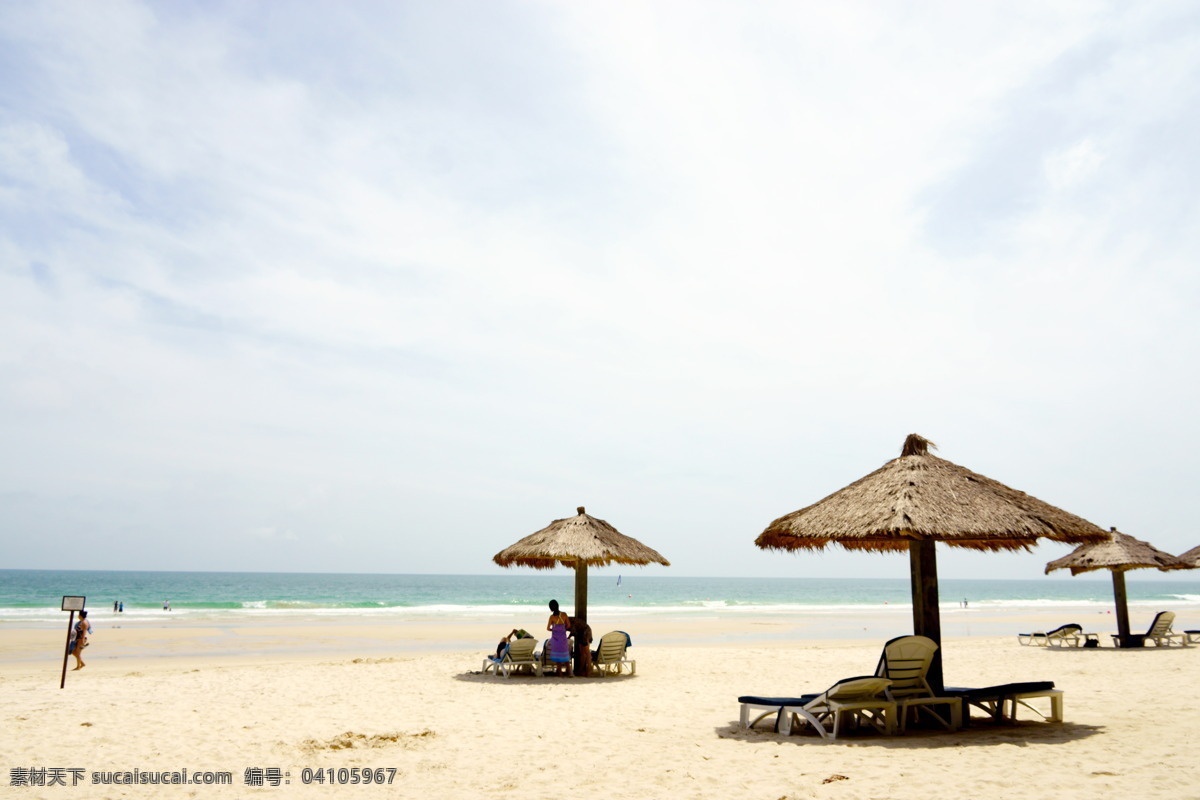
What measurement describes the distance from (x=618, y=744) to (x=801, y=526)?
2.61m

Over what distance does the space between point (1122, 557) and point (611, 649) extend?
1057 centimetres

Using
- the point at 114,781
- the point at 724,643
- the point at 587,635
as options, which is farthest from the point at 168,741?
the point at 724,643

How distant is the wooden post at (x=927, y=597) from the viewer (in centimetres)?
696

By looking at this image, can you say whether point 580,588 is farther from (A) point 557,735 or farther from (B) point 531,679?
(A) point 557,735

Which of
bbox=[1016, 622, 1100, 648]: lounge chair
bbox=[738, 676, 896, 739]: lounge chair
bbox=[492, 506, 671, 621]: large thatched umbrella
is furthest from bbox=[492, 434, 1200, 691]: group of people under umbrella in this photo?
bbox=[1016, 622, 1100, 648]: lounge chair

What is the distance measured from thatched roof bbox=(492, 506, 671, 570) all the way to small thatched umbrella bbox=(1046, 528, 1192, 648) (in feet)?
29.3

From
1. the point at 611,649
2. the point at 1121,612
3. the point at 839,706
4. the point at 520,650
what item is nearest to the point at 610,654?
the point at 611,649

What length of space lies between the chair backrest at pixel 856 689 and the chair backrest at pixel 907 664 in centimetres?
10

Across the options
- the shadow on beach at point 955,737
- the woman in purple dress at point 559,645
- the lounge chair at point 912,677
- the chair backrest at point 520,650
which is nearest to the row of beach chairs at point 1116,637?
the shadow on beach at point 955,737

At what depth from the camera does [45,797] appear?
16.3ft

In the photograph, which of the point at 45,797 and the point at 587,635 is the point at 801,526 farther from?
the point at 45,797

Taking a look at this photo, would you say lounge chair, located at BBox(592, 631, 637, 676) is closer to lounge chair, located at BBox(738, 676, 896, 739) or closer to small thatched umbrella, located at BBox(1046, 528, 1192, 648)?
lounge chair, located at BBox(738, 676, 896, 739)

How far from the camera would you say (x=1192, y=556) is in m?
15.9

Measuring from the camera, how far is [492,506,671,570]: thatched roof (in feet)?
38.3
